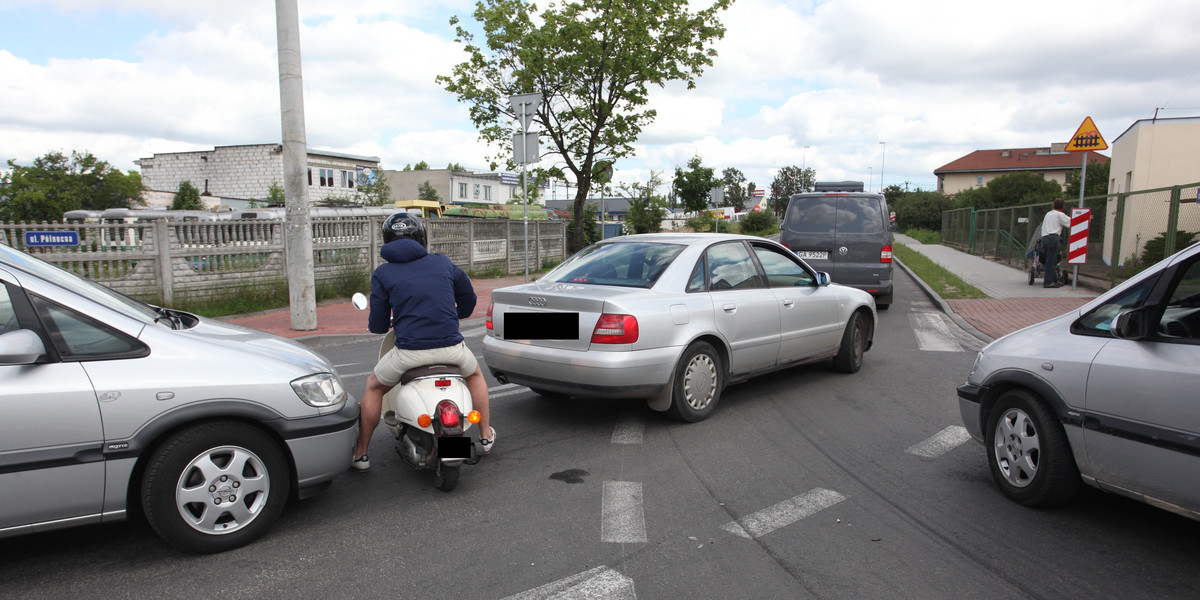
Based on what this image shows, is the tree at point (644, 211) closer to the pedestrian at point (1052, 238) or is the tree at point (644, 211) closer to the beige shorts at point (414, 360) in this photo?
the pedestrian at point (1052, 238)

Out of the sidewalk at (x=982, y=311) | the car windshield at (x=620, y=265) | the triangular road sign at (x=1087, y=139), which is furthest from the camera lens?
the triangular road sign at (x=1087, y=139)

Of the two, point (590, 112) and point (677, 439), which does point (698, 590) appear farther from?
point (590, 112)

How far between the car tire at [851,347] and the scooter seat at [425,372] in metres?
4.71

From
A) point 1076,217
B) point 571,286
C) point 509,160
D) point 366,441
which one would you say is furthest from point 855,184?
point 366,441

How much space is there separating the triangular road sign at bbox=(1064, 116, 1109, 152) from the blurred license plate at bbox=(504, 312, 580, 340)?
12.4 m

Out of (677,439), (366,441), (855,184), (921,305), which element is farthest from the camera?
(855,184)

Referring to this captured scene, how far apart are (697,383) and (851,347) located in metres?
2.69

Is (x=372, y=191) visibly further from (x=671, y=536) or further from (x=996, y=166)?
(x=996, y=166)

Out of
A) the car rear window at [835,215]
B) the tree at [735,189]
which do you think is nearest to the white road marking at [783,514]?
the car rear window at [835,215]

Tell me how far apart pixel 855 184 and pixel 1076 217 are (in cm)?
787

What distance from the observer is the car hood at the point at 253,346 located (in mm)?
3637

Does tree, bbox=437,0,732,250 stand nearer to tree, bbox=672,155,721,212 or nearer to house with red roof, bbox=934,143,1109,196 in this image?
tree, bbox=672,155,721,212

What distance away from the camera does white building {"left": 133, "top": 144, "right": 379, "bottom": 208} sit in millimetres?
61188

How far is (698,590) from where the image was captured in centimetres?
317
